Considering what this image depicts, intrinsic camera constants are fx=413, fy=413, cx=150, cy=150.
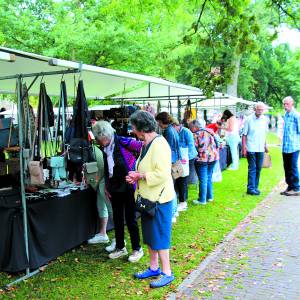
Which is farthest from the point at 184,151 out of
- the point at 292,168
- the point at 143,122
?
the point at 143,122

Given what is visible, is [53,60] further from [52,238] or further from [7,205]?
[52,238]

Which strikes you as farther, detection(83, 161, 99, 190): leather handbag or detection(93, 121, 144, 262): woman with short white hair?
detection(93, 121, 144, 262): woman with short white hair

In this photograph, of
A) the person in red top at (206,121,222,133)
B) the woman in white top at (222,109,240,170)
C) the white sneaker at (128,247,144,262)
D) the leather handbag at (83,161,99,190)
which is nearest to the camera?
the leather handbag at (83,161,99,190)

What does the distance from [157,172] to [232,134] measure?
879 centimetres

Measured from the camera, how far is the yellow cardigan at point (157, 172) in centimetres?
388

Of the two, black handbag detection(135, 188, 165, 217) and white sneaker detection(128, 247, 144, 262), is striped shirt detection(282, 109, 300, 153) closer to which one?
white sneaker detection(128, 247, 144, 262)

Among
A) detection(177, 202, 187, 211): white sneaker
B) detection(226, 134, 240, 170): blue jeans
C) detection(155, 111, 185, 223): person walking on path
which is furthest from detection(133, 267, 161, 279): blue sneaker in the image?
detection(226, 134, 240, 170): blue jeans

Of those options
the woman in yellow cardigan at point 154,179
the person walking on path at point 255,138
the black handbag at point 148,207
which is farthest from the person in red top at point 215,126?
the black handbag at point 148,207

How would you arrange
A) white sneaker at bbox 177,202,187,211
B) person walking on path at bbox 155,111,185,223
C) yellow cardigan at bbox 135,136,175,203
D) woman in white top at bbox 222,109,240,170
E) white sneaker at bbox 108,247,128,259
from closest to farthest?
yellow cardigan at bbox 135,136,175,203 → white sneaker at bbox 108,247,128,259 → person walking on path at bbox 155,111,185,223 → white sneaker at bbox 177,202,187,211 → woman in white top at bbox 222,109,240,170

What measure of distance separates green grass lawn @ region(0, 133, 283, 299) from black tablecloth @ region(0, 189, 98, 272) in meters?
0.15

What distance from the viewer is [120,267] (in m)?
4.72

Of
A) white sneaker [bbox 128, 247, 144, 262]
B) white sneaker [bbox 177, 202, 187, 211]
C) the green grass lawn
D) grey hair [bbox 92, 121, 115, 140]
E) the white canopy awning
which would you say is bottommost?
the green grass lawn

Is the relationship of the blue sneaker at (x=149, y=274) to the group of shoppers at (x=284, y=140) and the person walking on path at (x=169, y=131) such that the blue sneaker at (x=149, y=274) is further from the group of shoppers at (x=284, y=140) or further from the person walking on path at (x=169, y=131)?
the group of shoppers at (x=284, y=140)

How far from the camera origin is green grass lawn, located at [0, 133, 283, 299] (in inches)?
161
